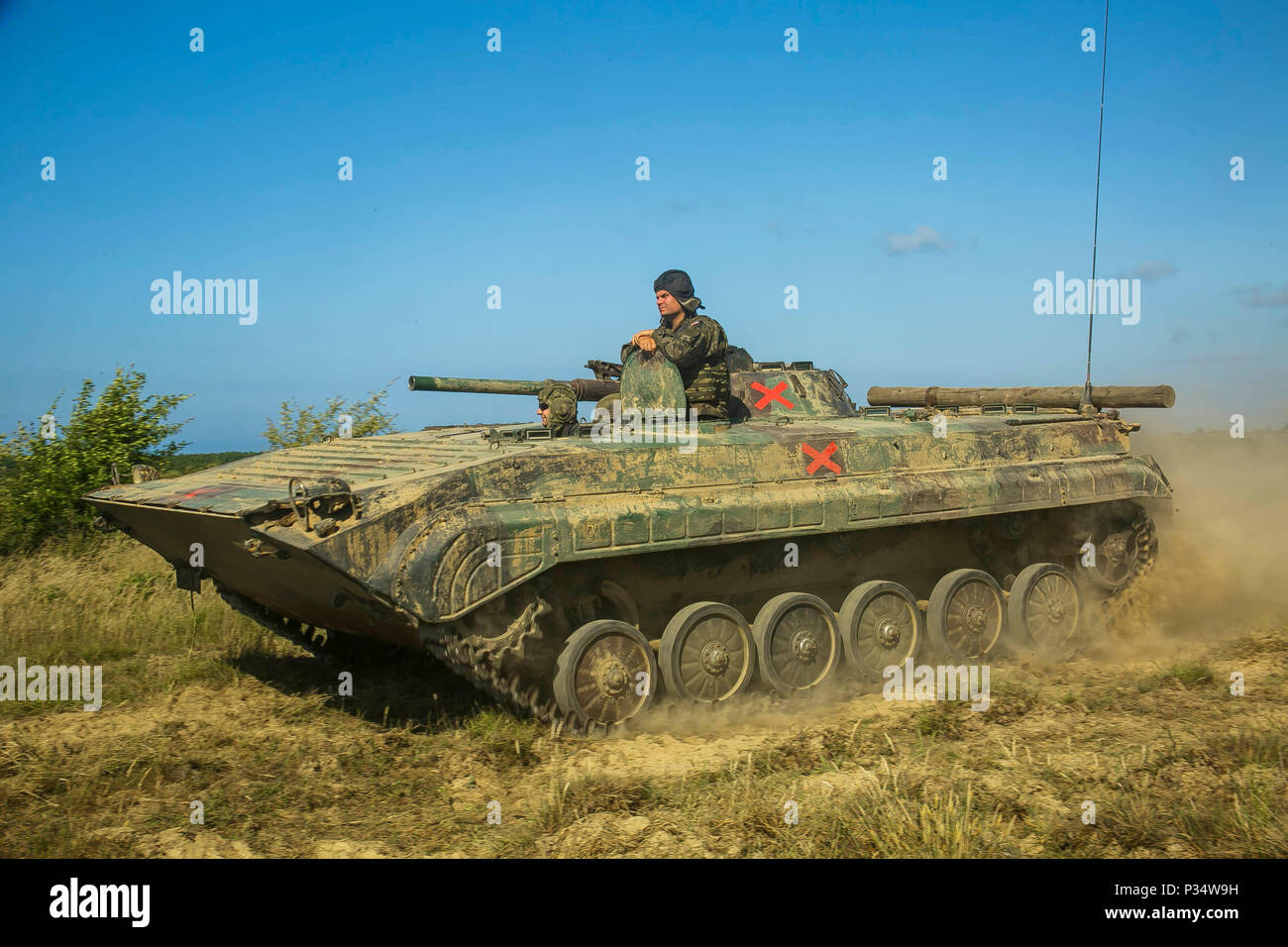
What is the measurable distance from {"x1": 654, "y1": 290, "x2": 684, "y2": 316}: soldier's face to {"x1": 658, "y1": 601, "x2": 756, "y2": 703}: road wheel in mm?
2336

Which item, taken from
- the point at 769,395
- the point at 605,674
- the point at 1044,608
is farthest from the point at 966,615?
the point at 605,674

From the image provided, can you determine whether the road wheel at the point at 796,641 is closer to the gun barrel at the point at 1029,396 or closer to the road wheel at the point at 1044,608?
the road wheel at the point at 1044,608

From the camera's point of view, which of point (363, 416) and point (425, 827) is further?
point (363, 416)

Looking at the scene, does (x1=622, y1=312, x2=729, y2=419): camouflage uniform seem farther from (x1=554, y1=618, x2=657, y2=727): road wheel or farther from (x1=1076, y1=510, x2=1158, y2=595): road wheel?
(x1=1076, y1=510, x2=1158, y2=595): road wheel

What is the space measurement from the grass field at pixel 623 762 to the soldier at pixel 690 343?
7.95ft

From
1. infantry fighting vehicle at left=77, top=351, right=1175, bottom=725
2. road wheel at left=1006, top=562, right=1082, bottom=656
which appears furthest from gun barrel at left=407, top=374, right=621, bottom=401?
road wheel at left=1006, top=562, right=1082, bottom=656

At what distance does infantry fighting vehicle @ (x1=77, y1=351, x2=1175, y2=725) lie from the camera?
630cm

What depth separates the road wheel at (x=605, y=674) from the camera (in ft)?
22.4

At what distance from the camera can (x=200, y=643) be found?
965cm

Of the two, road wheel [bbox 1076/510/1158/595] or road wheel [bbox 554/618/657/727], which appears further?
road wheel [bbox 1076/510/1158/595]

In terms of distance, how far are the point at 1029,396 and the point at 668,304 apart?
4.40m

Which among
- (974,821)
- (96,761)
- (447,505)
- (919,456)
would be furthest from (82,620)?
(974,821)
